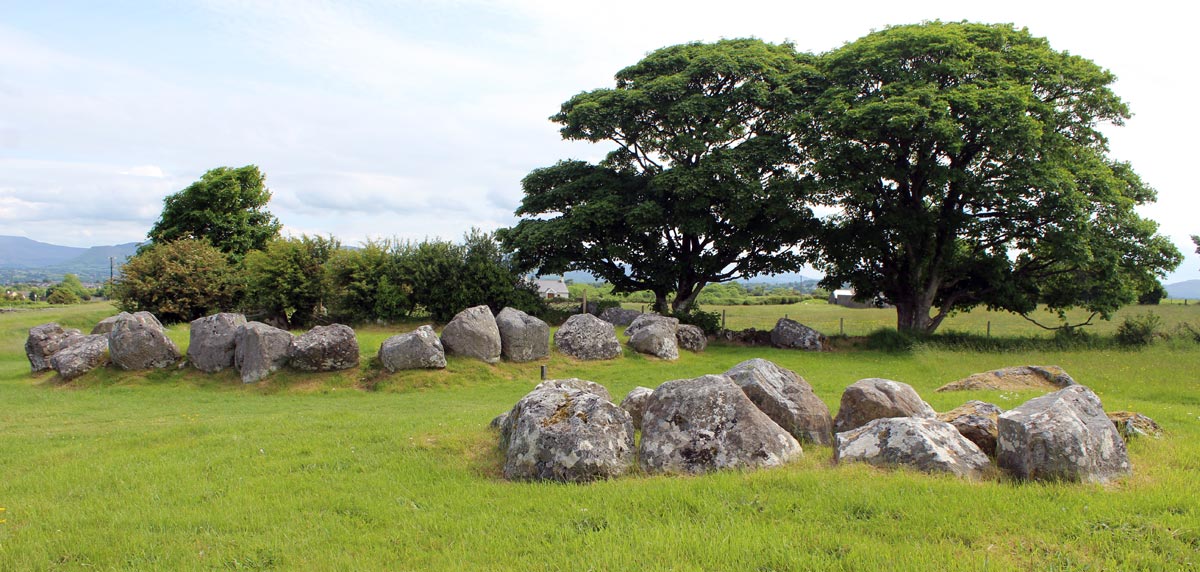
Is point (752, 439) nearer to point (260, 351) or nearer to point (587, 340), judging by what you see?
point (587, 340)

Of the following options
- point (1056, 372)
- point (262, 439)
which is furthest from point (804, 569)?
point (1056, 372)

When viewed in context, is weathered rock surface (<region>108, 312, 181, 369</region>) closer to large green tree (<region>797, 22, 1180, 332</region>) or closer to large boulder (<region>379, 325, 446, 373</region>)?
large boulder (<region>379, 325, 446, 373</region>)

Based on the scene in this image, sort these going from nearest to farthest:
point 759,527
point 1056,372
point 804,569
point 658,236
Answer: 1. point 804,569
2. point 759,527
3. point 1056,372
4. point 658,236

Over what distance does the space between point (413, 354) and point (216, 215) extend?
30.0m

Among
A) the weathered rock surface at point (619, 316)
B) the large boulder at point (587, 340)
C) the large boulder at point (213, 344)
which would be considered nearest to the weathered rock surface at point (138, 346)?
the large boulder at point (213, 344)

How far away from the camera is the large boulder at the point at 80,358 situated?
2028 cm

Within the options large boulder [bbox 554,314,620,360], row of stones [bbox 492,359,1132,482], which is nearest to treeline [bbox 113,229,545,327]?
large boulder [bbox 554,314,620,360]

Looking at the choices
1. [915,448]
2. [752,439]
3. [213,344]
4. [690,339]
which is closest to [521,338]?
[690,339]

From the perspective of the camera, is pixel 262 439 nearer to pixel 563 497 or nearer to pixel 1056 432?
pixel 563 497

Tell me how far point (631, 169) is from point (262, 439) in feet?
84.9

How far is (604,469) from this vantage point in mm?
7512

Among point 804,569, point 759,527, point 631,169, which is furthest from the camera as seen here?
point 631,169

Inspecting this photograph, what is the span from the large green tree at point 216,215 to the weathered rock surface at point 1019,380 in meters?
39.7

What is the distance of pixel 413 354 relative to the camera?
20.1 metres
